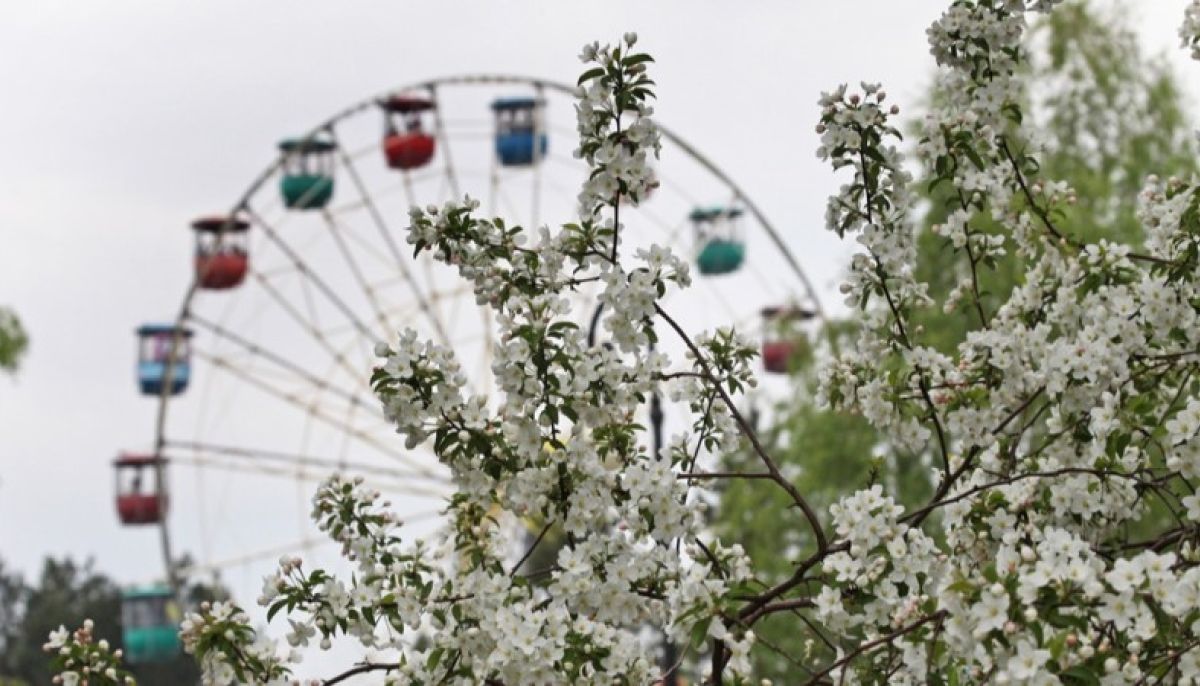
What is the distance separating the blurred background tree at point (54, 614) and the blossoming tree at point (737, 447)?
53.8 m

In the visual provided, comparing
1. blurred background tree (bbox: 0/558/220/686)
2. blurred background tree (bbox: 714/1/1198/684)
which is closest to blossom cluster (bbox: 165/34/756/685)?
blurred background tree (bbox: 714/1/1198/684)

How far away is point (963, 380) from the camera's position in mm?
6164

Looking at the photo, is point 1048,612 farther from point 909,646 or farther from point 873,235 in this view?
point 873,235

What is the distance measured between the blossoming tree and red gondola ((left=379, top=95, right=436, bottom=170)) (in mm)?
20257

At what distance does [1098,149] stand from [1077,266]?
65.5 feet

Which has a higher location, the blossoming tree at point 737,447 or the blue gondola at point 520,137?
the blue gondola at point 520,137

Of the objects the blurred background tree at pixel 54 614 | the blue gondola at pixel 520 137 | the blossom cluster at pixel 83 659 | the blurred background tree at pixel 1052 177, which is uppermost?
the blurred background tree at pixel 54 614

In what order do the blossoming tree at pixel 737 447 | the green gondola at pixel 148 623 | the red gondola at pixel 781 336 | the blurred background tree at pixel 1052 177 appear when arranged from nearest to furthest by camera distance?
the blossoming tree at pixel 737 447
the blurred background tree at pixel 1052 177
the red gondola at pixel 781 336
the green gondola at pixel 148 623

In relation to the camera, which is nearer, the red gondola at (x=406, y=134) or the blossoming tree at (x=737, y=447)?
the blossoming tree at (x=737, y=447)

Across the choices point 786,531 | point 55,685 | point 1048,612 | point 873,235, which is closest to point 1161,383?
point 873,235

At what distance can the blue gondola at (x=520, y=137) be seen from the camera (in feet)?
87.5

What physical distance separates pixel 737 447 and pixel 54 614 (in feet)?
196

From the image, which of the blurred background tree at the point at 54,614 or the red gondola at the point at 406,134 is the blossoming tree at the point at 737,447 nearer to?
the red gondola at the point at 406,134

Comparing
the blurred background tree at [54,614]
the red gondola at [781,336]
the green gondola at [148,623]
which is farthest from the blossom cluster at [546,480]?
the blurred background tree at [54,614]
